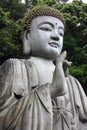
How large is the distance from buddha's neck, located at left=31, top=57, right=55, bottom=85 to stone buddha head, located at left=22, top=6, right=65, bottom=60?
6 centimetres

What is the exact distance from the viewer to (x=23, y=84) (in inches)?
171

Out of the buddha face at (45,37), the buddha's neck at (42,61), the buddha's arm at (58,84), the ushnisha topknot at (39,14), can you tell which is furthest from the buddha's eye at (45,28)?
the buddha's arm at (58,84)

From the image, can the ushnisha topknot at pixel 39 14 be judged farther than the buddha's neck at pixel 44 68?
Yes

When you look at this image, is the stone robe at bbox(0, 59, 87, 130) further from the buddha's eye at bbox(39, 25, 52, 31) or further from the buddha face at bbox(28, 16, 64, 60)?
the buddha's eye at bbox(39, 25, 52, 31)

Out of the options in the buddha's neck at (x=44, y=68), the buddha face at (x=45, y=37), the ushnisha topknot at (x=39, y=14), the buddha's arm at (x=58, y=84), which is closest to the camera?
the buddha's arm at (x=58, y=84)

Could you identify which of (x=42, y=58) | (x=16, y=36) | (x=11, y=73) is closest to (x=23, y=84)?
(x=11, y=73)

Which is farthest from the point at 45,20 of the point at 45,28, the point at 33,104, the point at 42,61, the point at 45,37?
the point at 33,104

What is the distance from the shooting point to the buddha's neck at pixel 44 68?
14.8 feet

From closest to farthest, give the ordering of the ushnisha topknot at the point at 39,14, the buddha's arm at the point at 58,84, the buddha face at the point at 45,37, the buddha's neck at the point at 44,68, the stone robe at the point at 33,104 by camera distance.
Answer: the stone robe at the point at 33,104, the buddha's arm at the point at 58,84, the buddha's neck at the point at 44,68, the buddha face at the point at 45,37, the ushnisha topknot at the point at 39,14

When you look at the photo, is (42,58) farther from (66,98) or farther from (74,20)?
(74,20)

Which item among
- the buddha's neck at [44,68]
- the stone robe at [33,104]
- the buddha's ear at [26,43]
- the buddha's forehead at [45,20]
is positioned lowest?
the stone robe at [33,104]

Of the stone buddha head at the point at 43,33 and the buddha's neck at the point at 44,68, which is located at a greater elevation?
the stone buddha head at the point at 43,33

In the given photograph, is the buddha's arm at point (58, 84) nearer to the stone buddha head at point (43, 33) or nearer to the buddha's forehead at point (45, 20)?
the stone buddha head at point (43, 33)

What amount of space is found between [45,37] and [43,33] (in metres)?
0.05
